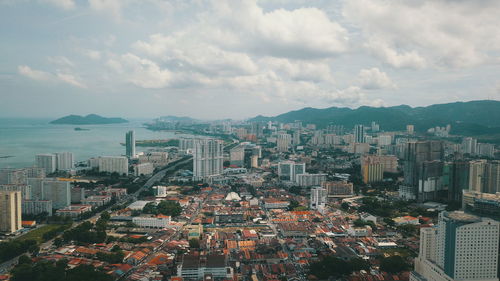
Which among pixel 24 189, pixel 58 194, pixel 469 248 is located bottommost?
pixel 58 194

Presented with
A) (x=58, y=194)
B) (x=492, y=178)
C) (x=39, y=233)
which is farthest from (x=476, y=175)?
(x=58, y=194)

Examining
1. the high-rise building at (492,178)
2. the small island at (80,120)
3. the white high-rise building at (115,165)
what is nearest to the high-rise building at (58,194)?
the white high-rise building at (115,165)

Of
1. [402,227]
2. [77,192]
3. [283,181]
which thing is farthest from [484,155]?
[77,192]

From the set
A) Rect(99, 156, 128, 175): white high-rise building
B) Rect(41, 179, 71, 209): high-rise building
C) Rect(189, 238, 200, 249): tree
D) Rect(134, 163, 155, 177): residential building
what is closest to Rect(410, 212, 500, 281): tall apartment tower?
Rect(189, 238, 200, 249): tree

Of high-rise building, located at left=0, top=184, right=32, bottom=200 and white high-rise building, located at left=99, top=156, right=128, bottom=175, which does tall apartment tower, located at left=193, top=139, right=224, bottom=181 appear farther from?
high-rise building, located at left=0, top=184, right=32, bottom=200

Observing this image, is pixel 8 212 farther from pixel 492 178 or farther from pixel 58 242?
pixel 492 178

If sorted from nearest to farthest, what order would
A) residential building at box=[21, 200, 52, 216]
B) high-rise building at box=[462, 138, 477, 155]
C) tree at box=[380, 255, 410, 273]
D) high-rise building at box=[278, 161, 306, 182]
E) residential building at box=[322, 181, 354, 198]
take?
tree at box=[380, 255, 410, 273] < residential building at box=[21, 200, 52, 216] < residential building at box=[322, 181, 354, 198] < high-rise building at box=[278, 161, 306, 182] < high-rise building at box=[462, 138, 477, 155]

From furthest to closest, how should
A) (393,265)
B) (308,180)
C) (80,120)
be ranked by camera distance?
(80,120) → (308,180) → (393,265)

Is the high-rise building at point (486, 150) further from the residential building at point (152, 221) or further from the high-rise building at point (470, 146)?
the residential building at point (152, 221)
